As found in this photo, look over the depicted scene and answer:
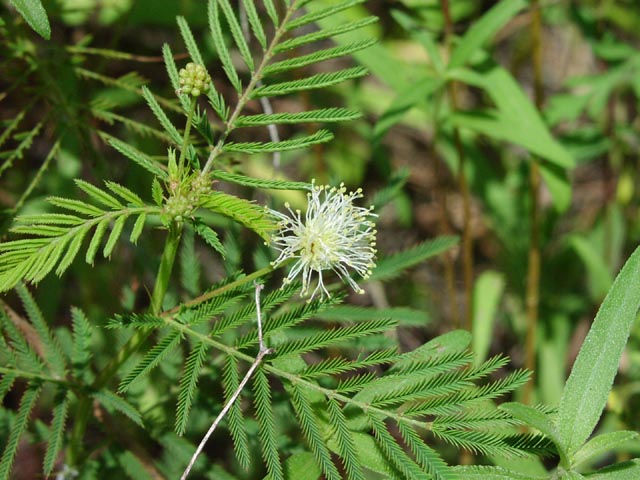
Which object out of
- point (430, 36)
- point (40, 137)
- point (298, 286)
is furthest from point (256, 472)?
point (40, 137)

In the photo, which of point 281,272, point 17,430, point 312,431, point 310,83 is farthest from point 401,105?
point 17,430

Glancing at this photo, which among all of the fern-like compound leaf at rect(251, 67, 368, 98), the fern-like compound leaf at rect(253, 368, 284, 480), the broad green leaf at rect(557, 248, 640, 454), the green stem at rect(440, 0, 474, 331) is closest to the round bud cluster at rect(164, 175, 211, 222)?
the fern-like compound leaf at rect(251, 67, 368, 98)

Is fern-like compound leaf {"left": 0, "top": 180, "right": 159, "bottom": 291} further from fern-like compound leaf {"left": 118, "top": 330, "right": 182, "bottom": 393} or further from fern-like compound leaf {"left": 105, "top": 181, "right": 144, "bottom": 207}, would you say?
fern-like compound leaf {"left": 118, "top": 330, "right": 182, "bottom": 393}

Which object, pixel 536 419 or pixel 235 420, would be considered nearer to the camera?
pixel 536 419

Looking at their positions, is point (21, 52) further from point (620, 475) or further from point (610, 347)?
point (620, 475)

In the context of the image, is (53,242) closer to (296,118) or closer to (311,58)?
(296,118)

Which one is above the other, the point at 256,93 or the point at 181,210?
the point at 256,93
